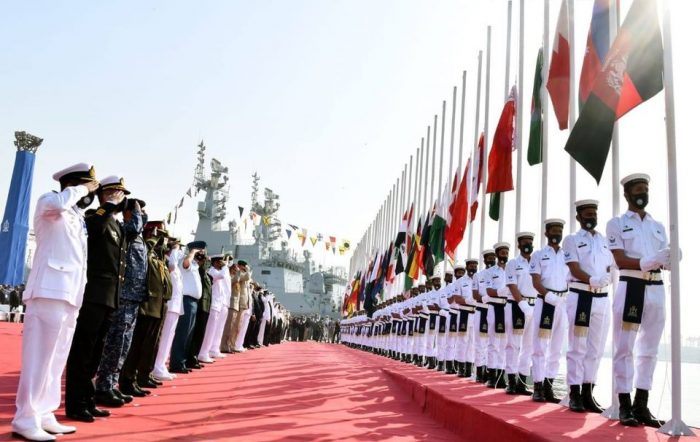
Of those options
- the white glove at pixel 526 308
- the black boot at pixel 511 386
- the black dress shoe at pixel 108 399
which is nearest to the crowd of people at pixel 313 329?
the black boot at pixel 511 386

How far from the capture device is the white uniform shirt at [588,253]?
527 cm

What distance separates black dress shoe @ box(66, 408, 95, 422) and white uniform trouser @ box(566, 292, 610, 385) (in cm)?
369

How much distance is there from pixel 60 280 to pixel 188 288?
4670mm

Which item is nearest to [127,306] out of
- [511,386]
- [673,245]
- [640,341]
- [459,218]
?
[640,341]

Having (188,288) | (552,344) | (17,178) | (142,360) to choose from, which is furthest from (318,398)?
(17,178)

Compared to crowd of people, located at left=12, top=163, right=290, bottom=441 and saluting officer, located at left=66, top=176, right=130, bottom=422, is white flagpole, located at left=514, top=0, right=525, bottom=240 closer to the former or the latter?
crowd of people, located at left=12, top=163, right=290, bottom=441

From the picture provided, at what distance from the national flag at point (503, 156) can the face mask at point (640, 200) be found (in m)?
5.80

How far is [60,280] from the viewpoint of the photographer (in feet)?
11.8

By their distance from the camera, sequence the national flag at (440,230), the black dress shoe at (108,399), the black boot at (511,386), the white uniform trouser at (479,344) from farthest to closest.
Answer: the national flag at (440,230), the white uniform trouser at (479,344), the black boot at (511,386), the black dress shoe at (108,399)

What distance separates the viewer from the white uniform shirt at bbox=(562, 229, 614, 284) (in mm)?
Answer: 5273

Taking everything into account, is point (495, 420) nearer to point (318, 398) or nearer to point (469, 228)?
point (318, 398)

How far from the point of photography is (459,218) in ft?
42.4

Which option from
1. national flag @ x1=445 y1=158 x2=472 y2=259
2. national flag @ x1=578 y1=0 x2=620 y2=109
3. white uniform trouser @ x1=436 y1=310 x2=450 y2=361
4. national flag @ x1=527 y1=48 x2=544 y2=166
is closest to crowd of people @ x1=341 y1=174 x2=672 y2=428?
white uniform trouser @ x1=436 y1=310 x2=450 y2=361

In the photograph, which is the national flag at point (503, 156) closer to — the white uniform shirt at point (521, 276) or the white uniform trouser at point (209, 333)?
the white uniform shirt at point (521, 276)
